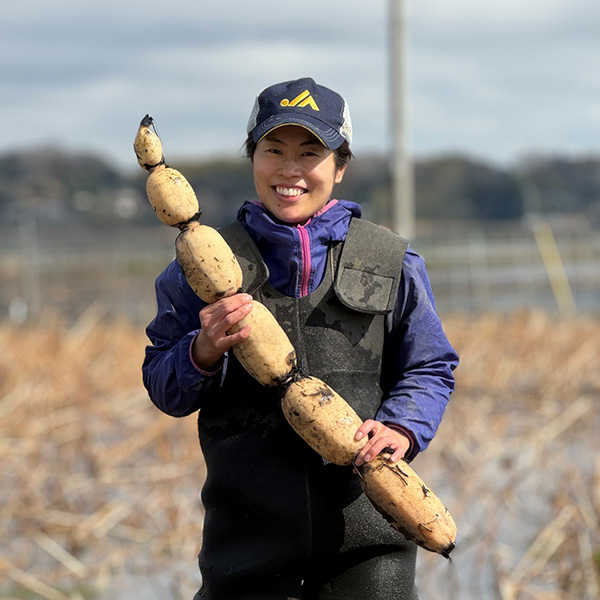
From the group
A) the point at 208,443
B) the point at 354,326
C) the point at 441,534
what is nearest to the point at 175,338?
the point at 208,443

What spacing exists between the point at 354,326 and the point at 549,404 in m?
5.61

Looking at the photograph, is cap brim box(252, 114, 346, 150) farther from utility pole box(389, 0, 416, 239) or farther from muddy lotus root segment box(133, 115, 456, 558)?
utility pole box(389, 0, 416, 239)

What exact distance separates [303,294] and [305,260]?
0.27 ft

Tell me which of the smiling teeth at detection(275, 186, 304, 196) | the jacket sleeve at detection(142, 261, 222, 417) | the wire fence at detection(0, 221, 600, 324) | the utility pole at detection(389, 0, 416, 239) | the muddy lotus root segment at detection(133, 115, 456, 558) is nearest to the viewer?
the muddy lotus root segment at detection(133, 115, 456, 558)

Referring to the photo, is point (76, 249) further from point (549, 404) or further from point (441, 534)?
point (441, 534)

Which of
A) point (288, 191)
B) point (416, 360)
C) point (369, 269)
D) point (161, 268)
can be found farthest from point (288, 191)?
point (161, 268)

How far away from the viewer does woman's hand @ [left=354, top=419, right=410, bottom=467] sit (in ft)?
7.23

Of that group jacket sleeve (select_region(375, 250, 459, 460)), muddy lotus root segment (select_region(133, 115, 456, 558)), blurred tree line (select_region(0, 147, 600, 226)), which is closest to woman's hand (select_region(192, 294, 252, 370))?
muddy lotus root segment (select_region(133, 115, 456, 558))

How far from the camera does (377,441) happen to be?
2.22 meters

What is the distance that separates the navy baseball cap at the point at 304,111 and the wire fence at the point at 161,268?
45.2ft

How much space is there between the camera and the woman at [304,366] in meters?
2.38

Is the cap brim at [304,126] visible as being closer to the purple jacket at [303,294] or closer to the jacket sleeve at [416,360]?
the purple jacket at [303,294]

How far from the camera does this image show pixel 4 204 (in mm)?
20188

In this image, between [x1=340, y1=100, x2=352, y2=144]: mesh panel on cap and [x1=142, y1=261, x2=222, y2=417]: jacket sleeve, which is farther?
[x1=340, y1=100, x2=352, y2=144]: mesh panel on cap
